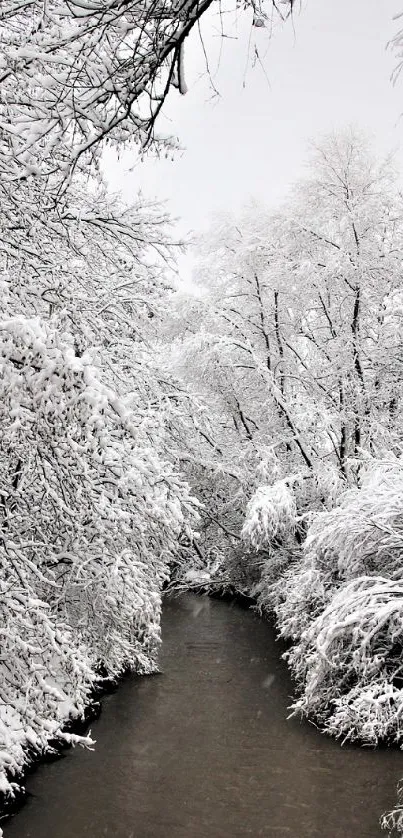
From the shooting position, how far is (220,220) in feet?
60.1

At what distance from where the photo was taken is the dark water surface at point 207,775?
7.10 metres

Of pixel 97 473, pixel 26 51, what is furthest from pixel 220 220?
pixel 26 51

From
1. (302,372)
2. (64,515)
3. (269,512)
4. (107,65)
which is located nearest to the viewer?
(107,65)

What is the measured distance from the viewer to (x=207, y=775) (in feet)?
27.0

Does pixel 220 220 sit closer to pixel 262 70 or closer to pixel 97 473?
pixel 97 473

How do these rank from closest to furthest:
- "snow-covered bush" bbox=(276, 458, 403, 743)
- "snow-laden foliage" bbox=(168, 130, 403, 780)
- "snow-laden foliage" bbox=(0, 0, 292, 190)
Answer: "snow-laden foliage" bbox=(0, 0, 292, 190)
"snow-covered bush" bbox=(276, 458, 403, 743)
"snow-laden foliage" bbox=(168, 130, 403, 780)

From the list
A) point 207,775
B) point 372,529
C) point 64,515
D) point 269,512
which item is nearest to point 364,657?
point 372,529

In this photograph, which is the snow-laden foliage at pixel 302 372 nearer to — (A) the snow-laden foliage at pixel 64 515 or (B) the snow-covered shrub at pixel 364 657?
(B) the snow-covered shrub at pixel 364 657

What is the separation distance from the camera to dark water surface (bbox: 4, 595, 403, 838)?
710cm

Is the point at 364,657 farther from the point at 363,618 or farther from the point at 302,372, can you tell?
the point at 302,372

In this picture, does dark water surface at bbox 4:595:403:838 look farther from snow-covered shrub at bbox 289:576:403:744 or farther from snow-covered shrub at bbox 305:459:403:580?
snow-covered shrub at bbox 305:459:403:580

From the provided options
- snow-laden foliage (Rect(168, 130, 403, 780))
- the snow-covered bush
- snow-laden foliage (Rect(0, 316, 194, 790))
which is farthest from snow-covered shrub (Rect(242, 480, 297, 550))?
snow-laden foliage (Rect(0, 316, 194, 790))

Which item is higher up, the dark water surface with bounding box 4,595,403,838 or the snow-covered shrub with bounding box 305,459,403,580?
the snow-covered shrub with bounding box 305,459,403,580

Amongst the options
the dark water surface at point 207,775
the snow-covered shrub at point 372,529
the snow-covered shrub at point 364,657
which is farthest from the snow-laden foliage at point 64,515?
the snow-covered shrub at point 372,529
